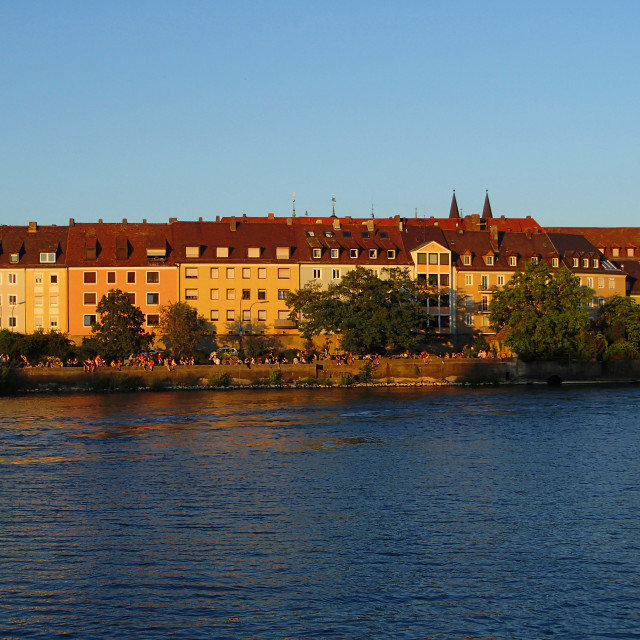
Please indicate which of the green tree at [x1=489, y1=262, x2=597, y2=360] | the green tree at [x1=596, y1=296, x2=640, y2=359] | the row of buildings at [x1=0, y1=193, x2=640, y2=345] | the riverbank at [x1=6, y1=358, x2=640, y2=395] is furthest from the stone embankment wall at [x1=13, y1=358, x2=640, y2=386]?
the row of buildings at [x1=0, y1=193, x2=640, y2=345]

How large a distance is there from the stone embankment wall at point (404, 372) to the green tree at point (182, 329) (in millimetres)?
5557

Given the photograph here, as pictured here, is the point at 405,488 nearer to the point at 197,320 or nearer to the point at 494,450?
the point at 494,450

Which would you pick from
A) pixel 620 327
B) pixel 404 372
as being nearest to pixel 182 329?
pixel 404 372

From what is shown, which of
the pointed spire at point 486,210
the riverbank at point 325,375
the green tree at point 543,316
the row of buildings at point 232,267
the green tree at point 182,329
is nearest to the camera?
the riverbank at point 325,375

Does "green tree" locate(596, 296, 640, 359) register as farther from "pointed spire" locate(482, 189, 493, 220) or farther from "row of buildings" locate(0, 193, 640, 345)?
"pointed spire" locate(482, 189, 493, 220)

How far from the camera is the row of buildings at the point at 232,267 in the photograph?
336 ft

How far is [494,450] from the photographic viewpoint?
48000 mm

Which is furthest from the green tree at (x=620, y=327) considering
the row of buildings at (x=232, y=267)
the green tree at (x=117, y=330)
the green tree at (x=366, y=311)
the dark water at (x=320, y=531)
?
the green tree at (x=117, y=330)

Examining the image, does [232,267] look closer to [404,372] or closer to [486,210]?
[404,372]

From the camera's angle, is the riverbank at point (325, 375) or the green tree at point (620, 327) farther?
the green tree at point (620, 327)

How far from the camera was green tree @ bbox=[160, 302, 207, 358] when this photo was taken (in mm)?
91000

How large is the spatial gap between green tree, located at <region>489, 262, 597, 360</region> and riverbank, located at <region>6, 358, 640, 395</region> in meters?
1.31

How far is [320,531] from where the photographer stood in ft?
100

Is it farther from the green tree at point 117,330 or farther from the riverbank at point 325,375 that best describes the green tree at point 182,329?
the riverbank at point 325,375
